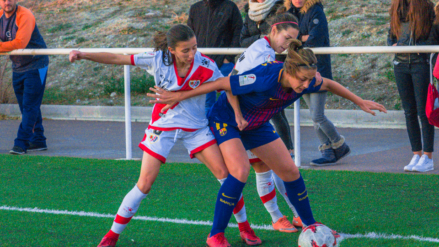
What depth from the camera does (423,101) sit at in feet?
20.5

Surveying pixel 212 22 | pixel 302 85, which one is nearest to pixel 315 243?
pixel 302 85

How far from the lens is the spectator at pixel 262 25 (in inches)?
262

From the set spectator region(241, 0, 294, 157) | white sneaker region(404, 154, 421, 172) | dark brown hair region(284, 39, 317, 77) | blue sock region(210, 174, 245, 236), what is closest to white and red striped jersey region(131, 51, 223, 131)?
blue sock region(210, 174, 245, 236)

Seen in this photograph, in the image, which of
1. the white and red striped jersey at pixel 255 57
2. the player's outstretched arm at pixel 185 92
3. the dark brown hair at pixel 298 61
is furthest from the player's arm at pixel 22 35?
the dark brown hair at pixel 298 61

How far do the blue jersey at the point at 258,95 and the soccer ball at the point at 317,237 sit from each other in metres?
0.84

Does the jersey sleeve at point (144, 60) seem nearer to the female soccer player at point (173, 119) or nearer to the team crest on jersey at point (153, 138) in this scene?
the female soccer player at point (173, 119)

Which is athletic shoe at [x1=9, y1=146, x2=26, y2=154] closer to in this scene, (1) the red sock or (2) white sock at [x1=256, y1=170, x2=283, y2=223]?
(1) the red sock

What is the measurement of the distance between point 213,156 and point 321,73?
3168 millimetres

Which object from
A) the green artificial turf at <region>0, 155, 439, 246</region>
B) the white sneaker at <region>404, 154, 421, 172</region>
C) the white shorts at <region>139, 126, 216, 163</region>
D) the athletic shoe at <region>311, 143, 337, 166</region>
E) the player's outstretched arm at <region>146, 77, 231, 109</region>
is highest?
the player's outstretched arm at <region>146, 77, 231, 109</region>

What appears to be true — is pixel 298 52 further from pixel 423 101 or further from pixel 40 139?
pixel 40 139

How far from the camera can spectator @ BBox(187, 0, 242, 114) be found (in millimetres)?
7156

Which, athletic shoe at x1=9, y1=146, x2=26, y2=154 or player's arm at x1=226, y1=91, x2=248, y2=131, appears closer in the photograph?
player's arm at x1=226, y1=91, x2=248, y2=131

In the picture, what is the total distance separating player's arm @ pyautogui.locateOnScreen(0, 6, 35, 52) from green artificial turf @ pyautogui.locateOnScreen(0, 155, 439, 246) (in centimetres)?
163

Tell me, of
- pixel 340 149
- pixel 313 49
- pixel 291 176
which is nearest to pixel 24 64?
pixel 313 49
